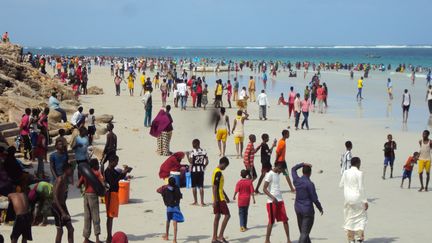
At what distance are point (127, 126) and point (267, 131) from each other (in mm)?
4934

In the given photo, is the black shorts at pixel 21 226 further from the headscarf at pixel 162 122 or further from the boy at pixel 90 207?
the headscarf at pixel 162 122

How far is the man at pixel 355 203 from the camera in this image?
31.5 ft

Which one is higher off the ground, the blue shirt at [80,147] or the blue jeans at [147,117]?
the blue shirt at [80,147]

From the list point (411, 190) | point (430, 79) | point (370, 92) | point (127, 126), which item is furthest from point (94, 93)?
point (430, 79)

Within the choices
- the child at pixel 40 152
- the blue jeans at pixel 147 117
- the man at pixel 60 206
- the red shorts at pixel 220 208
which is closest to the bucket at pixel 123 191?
the child at pixel 40 152

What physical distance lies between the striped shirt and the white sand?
2.46 ft

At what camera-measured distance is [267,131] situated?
73.9ft

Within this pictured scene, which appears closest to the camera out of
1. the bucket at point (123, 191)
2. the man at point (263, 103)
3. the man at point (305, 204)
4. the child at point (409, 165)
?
the man at point (305, 204)

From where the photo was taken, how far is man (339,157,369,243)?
9594mm

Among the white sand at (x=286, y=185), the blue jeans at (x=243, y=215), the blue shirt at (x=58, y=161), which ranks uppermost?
the blue shirt at (x=58, y=161)

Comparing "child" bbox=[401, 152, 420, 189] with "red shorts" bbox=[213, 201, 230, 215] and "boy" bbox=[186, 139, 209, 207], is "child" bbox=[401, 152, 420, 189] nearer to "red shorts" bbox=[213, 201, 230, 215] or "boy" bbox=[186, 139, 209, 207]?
"boy" bbox=[186, 139, 209, 207]

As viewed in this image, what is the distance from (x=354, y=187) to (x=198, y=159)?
3.55 metres

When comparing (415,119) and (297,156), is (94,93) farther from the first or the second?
(297,156)

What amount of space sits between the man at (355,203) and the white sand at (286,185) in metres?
0.69
